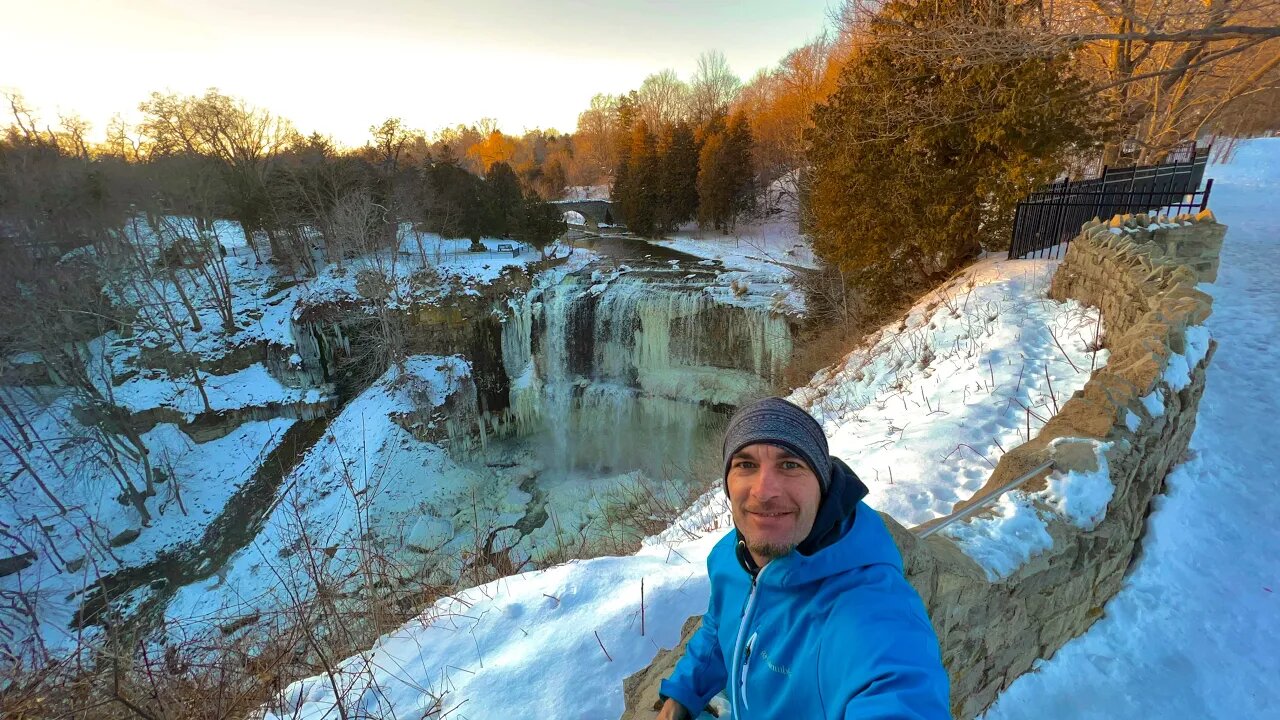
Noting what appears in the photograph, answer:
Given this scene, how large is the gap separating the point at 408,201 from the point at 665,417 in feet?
44.2

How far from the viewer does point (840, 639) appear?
1185mm

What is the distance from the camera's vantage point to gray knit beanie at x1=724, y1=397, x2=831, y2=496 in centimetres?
138

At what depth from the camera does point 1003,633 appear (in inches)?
94.0

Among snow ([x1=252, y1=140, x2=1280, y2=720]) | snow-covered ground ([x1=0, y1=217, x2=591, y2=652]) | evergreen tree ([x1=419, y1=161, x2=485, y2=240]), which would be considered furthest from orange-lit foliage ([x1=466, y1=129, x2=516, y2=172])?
snow ([x1=252, y1=140, x2=1280, y2=720])

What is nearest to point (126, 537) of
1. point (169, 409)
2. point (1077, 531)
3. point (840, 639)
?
point (169, 409)

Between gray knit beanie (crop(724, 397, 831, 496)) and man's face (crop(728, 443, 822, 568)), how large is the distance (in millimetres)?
24

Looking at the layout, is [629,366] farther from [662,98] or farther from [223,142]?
[662,98]

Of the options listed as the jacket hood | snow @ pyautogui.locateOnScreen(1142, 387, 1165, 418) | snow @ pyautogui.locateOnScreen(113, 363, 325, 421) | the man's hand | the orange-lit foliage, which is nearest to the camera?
the jacket hood

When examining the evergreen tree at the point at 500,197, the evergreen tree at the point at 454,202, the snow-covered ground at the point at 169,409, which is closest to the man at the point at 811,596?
the snow-covered ground at the point at 169,409

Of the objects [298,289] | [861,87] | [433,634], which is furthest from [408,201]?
[433,634]

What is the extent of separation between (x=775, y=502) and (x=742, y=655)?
1.51 feet

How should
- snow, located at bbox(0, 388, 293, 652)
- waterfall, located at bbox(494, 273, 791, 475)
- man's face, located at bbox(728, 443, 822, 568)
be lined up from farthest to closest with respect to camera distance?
waterfall, located at bbox(494, 273, 791, 475) < snow, located at bbox(0, 388, 293, 652) < man's face, located at bbox(728, 443, 822, 568)

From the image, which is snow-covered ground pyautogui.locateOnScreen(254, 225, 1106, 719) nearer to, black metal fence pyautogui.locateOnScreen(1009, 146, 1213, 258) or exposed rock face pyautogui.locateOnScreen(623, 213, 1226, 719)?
exposed rock face pyautogui.locateOnScreen(623, 213, 1226, 719)

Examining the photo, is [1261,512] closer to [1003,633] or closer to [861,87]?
[1003,633]
